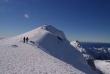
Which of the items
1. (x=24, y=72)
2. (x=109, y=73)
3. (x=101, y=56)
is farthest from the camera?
(x=101, y=56)

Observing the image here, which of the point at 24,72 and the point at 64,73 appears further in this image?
the point at 64,73

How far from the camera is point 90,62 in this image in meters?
45.6

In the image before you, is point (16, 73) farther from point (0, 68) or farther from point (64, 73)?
point (64, 73)

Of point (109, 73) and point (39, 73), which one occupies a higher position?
point (39, 73)

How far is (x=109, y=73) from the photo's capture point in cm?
5153

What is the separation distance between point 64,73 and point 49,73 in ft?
7.08

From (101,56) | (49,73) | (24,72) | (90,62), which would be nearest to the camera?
(24,72)

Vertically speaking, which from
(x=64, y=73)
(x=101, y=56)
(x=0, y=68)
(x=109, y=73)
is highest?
(x=101, y=56)

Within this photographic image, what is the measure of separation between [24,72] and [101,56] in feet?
715

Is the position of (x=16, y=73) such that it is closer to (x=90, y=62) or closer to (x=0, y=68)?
(x=0, y=68)

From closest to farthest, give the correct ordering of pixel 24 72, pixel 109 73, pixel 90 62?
pixel 24 72 < pixel 90 62 < pixel 109 73

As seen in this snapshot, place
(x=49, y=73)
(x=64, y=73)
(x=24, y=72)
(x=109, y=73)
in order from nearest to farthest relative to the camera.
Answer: (x=24, y=72) → (x=49, y=73) → (x=64, y=73) → (x=109, y=73)

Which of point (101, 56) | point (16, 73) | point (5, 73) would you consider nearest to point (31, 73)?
point (16, 73)

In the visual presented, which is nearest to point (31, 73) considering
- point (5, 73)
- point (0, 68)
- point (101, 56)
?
point (5, 73)
